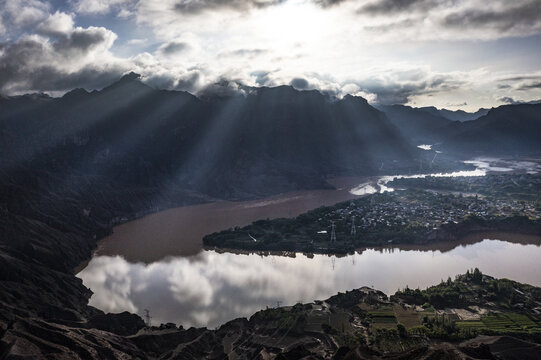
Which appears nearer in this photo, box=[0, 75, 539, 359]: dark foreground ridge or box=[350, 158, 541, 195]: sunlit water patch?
box=[0, 75, 539, 359]: dark foreground ridge

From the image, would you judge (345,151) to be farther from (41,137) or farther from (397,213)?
(41,137)

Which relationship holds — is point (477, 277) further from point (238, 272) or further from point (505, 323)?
point (238, 272)

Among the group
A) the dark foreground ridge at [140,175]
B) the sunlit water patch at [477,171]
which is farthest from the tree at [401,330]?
the sunlit water patch at [477,171]

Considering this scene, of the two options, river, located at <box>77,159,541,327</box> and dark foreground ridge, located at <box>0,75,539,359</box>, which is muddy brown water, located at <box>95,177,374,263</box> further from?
dark foreground ridge, located at <box>0,75,539,359</box>

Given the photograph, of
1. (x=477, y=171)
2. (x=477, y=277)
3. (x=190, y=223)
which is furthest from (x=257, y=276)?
(x=477, y=171)

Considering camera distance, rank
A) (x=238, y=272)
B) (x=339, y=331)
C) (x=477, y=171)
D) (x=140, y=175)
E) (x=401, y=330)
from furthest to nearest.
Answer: (x=477, y=171) → (x=140, y=175) → (x=238, y=272) → (x=339, y=331) → (x=401, y=330)

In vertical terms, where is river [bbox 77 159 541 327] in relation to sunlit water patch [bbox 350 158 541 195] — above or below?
below

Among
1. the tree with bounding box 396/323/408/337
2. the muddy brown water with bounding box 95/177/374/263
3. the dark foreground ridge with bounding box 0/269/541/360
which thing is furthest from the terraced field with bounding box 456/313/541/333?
the muddy brown water with bounding box 95/177/374/263
